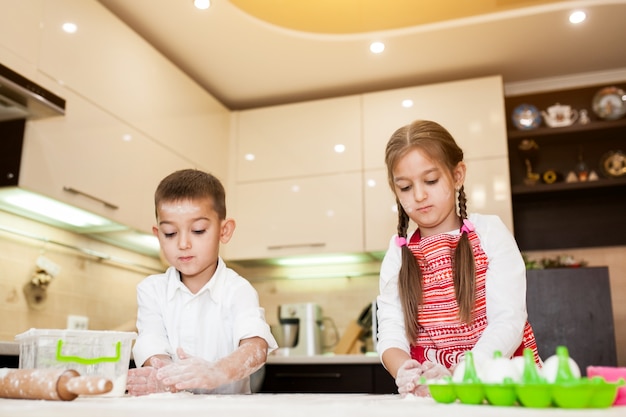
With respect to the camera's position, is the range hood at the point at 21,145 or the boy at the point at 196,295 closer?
the boy at the point at 196,295

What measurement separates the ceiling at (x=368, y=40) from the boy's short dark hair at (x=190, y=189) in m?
1.49

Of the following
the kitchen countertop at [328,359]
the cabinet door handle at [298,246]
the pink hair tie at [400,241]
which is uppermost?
the cabinet door handle at [298,246]

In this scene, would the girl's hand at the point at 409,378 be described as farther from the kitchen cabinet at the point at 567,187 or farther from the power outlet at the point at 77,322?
the kitchen cabinet at the point at 567,187

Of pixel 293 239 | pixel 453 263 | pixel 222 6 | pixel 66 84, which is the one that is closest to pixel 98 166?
A: pixel 66 84

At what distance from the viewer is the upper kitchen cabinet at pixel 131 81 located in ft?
7.80

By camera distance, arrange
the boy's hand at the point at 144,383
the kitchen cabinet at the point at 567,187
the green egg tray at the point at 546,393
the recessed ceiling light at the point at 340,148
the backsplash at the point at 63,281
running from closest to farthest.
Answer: the green egg tray at the point at 546,393 < the boy's hand at the point at 144,383 < the backsplash at the point at 63,281 < the kitchen cabinet at the point at 567,187 < the recessed ceiling light at the point at 340,148

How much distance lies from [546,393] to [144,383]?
2.28ft

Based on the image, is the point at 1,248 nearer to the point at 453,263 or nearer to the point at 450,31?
the point at 453,263

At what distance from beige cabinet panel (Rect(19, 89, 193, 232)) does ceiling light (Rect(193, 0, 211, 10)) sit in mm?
593

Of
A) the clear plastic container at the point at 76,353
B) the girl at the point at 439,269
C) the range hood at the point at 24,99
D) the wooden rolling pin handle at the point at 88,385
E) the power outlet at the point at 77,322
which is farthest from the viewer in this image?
the power outlet at the point at 77,322

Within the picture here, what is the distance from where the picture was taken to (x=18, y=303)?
2.51 meters

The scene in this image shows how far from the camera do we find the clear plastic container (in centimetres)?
90

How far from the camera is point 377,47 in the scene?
3.02 m

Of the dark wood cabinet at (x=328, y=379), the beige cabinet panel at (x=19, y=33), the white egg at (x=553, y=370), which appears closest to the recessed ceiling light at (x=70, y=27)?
the beige cabinet panel at (x=19, y=33)
